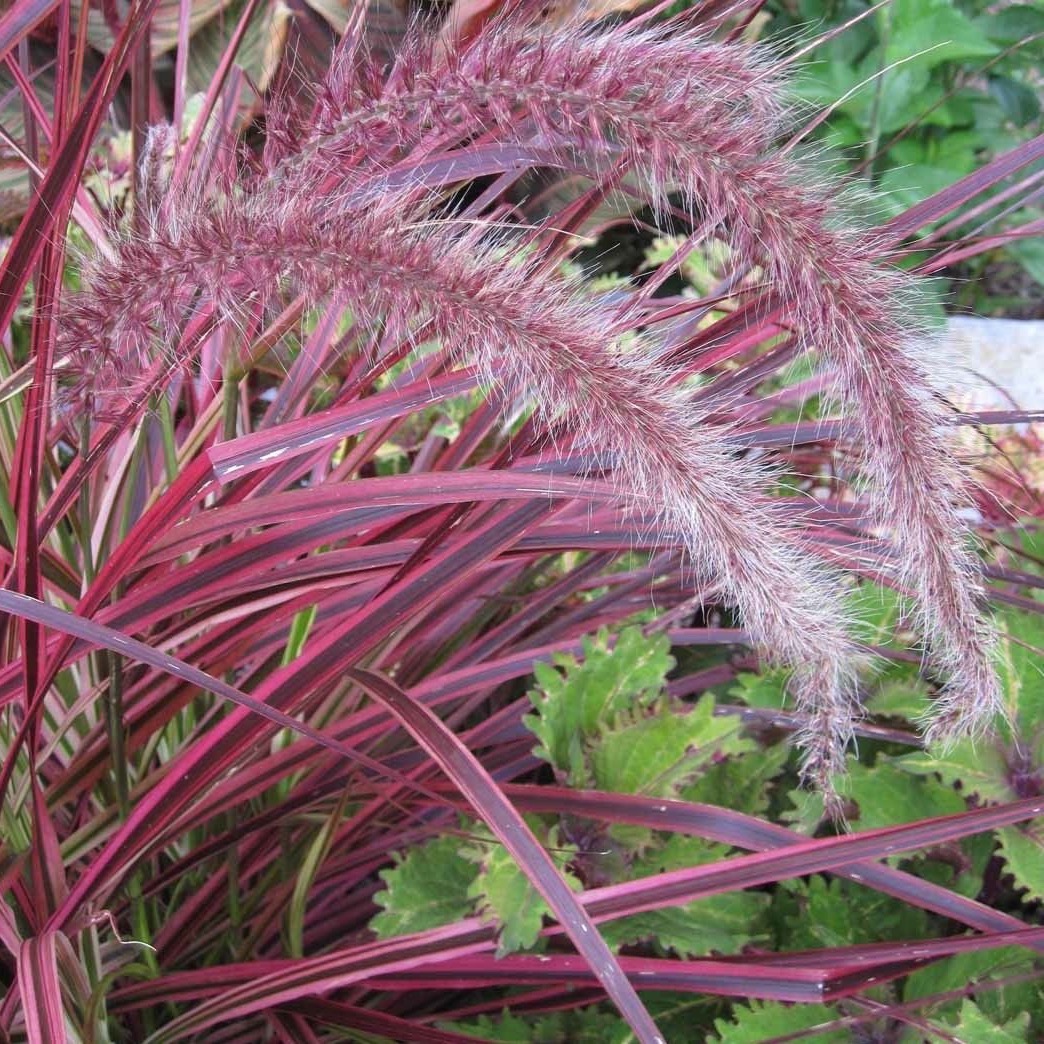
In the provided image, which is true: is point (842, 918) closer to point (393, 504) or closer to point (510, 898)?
point (510, 898)

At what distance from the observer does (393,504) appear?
0.78 m

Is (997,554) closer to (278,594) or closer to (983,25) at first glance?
(278,594)

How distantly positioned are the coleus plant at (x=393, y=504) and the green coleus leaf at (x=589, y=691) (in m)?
0.05

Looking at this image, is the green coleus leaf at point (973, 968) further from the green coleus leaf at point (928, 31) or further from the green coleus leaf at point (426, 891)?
the green coleus leaf at point (928, 31)

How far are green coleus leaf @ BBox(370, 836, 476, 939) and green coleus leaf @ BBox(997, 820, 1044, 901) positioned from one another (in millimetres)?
457

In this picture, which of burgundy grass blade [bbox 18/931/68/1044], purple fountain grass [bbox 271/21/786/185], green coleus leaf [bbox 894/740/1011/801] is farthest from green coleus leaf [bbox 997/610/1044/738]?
burgundy grass blade [bbox 18/931/68/1044]

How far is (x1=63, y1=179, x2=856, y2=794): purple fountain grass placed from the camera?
2.06ft

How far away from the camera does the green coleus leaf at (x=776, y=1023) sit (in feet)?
2.90

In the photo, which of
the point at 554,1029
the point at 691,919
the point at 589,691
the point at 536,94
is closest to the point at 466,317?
the point at 536,94

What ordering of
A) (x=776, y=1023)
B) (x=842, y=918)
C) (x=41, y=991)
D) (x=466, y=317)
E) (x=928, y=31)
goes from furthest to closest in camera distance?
(x=928, y=31), (x=842, y=918), (x=776, y=1023), (x=41, y=991), (x=466, y=317)

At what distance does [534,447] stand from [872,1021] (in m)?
0.59

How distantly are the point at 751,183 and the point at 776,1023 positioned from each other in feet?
2.18

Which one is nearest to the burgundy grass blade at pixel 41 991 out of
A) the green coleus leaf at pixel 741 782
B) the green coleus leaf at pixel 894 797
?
the green coleus leaf at pixel 741 782

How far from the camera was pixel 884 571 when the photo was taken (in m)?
0.91
